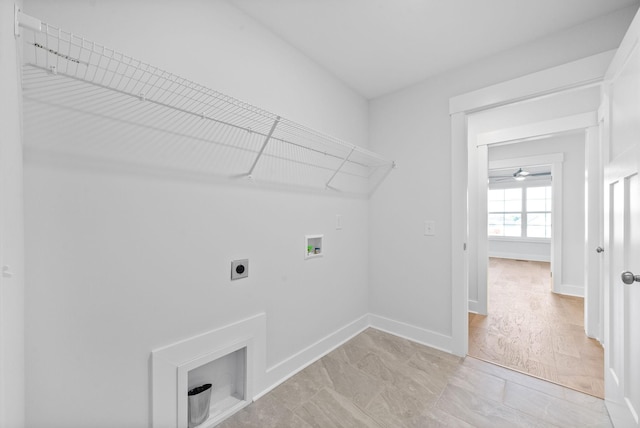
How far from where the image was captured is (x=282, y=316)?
1810mm

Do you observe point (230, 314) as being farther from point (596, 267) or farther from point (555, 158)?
point (555, 158)

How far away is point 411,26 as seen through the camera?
169cm

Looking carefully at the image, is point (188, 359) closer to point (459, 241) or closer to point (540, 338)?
point (459, 241)

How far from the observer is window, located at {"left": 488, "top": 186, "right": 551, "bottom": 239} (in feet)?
20.8

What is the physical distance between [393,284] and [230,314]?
5.15 ft

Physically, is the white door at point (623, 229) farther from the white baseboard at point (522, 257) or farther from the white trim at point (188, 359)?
the white baseboard at point (522, 257)

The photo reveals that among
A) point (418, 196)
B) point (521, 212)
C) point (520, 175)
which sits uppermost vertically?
point (520, 175)

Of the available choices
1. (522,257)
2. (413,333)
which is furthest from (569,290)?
(522,257)

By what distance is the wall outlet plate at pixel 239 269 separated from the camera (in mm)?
1523

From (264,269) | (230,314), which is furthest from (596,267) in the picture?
(230,314)

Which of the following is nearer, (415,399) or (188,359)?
(188,359)

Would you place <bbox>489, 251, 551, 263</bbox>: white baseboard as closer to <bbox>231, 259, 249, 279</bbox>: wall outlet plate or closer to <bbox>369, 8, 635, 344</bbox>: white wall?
<bbox>369, 8, 635, 344</bbox>: white wall

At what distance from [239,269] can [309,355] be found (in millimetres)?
948

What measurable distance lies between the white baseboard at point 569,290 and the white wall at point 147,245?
3.92 metres
